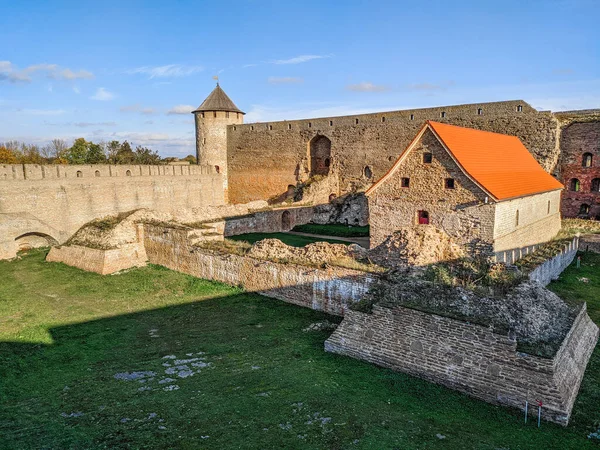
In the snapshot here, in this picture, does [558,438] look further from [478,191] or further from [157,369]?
[478,191]

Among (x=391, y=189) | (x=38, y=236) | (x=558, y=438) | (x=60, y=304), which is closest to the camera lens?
(x=558, y=438)

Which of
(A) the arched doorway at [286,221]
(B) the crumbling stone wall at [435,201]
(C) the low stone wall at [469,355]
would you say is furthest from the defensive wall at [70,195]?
(C) the low stone wall at [469,355]

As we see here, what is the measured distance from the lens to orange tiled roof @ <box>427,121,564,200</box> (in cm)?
1355

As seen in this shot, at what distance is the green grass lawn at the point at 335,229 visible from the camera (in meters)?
22.8

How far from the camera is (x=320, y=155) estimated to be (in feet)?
98.5

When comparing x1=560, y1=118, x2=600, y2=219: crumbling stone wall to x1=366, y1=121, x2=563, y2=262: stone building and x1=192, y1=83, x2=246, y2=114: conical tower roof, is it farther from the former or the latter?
x1=192, y1=83, x2=246, y2=114: conical tower roof

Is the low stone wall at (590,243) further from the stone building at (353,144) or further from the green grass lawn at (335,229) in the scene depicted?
the green grass lawn at (335,229)

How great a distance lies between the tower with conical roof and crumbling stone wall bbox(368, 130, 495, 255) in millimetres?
20385

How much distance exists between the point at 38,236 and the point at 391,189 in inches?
599

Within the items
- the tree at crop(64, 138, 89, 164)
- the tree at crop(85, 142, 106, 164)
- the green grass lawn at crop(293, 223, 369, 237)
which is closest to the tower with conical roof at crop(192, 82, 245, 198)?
the green grass lawn at crop(293, 223, 369, 237)

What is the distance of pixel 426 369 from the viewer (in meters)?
7.74

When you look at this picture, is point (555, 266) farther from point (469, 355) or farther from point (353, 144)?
point (353, 144)

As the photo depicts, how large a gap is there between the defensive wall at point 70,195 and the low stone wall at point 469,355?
14344 millimetres

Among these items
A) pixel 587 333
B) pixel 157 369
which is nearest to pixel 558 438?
pixel 587 333
